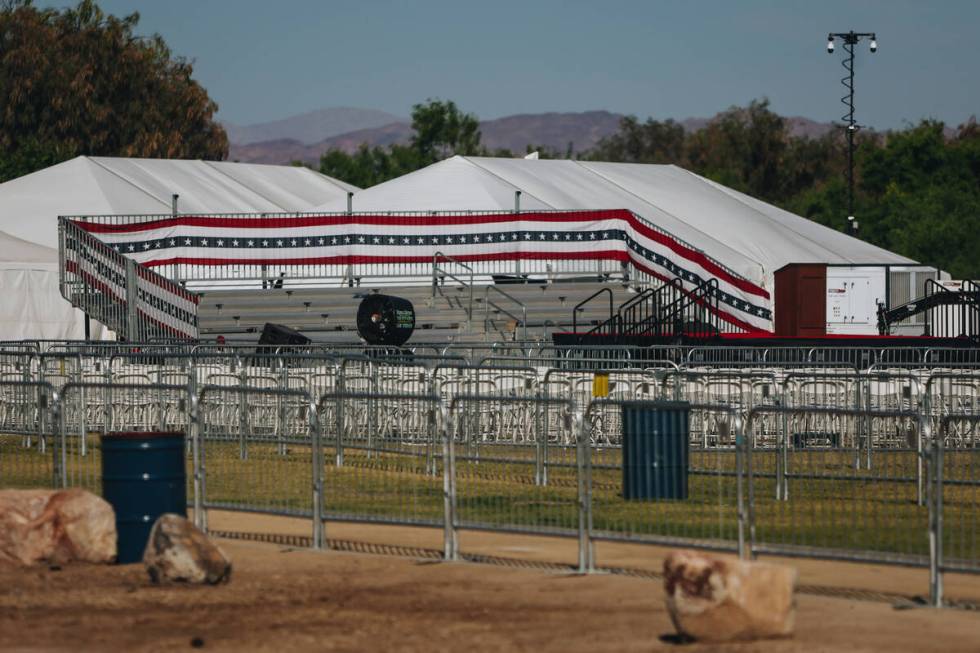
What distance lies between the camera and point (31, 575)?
39.0ft

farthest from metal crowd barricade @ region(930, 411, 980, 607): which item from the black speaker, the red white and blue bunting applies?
the red white and blue bunting

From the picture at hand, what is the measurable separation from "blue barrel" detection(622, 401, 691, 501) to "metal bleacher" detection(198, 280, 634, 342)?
2232 centimetres

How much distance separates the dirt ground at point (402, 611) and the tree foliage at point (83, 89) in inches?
3200

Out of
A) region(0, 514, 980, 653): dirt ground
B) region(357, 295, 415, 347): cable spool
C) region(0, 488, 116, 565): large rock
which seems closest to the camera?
A: region(0, 514, 980, 653): dirt ground

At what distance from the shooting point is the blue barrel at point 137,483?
12438mm

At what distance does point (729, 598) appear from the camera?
934 centimetres

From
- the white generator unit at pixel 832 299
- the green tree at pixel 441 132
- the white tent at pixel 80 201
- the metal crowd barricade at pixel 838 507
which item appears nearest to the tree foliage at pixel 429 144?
the green tree at pixel 441 132

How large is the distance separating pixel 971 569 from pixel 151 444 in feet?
19.6

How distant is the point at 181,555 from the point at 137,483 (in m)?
1.32

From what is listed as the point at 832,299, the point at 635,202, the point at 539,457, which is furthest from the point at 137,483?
the point at 635,202

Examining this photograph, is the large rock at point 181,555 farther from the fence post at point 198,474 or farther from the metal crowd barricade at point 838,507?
the metal crowd barricade at point 838,507

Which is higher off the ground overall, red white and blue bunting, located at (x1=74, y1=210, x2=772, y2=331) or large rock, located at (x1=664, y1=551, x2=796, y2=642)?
red white and blue bunting, located at (x1=74, y1=210, x2=772, y2=331)

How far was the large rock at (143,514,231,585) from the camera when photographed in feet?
37.2

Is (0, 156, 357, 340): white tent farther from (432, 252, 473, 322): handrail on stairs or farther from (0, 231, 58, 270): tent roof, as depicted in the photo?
(432, 252, 473, 322): handrail on stairs
